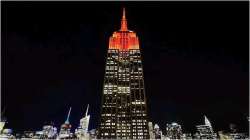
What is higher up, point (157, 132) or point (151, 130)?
point (151, 130)

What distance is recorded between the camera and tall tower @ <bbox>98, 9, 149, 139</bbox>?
13562 millimetres

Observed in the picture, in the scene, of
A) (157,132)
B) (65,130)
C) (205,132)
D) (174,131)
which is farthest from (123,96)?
(205,132)

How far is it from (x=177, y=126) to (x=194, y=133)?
57 centimetres

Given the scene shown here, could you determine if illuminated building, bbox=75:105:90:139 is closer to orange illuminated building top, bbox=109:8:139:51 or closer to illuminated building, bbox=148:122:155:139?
illuminated building, bbox=148:122:155:139

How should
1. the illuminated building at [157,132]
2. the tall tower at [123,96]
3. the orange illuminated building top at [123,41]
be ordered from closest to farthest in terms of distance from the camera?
the illuminated building at [157,132], the orange illuminated building top at [123,41], the tall tower at [123,96]

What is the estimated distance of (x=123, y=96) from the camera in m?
14.3

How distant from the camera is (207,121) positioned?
10.2 metres

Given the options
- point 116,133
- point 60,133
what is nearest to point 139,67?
point 116,133

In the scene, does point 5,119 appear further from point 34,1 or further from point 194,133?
point 194,133

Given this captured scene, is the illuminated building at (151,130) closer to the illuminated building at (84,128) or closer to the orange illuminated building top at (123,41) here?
the illuminated building at (84,128)

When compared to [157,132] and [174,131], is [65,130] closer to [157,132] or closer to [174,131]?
[157,132]

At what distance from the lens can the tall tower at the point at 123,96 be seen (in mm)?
13562

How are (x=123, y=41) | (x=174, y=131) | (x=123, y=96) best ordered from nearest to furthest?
(x=174, y=131)
(x=123, y=41)
(x=123, y=96)

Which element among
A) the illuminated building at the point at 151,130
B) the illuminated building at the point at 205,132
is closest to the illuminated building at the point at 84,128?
the illuminated building at the point at 151,130
